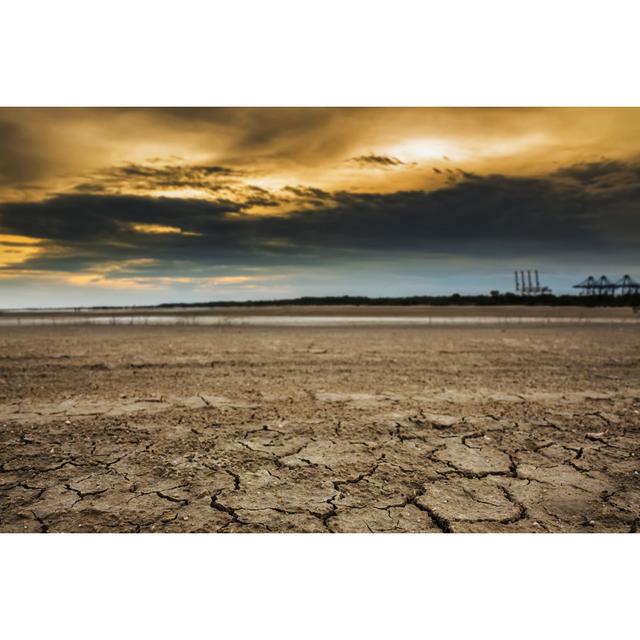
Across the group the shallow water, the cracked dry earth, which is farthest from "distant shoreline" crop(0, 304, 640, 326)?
the cracked dry earth

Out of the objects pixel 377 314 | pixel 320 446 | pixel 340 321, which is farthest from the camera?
pixel 377 314

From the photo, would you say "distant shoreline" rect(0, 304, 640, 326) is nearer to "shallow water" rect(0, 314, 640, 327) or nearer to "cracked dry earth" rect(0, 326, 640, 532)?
"shallow water" rect(0, 314, 640, 327)

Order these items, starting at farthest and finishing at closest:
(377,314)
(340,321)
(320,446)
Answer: (377,314) < (340,321) < (320,446)

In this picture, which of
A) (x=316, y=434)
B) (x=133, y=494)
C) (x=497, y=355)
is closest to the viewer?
(x=133, y=494)

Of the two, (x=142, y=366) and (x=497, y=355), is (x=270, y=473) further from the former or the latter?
(x=497, y=355)

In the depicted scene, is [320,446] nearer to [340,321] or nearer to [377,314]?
[340,321]

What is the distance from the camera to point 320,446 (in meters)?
2.53

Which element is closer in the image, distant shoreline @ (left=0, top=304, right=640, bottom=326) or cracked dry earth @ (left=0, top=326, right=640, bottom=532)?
cracked dry earth @ (left=0, top=326, right=640, bottom=532)

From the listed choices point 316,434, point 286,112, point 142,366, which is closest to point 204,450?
point 316,434

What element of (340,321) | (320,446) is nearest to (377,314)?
(340,321)

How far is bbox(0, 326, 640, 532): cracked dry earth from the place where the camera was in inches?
70.6

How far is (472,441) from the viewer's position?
2615 millimetres

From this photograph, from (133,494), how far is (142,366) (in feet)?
10.9

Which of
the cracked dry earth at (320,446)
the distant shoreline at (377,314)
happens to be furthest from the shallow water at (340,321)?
the cracked dry earth at (320,446)
